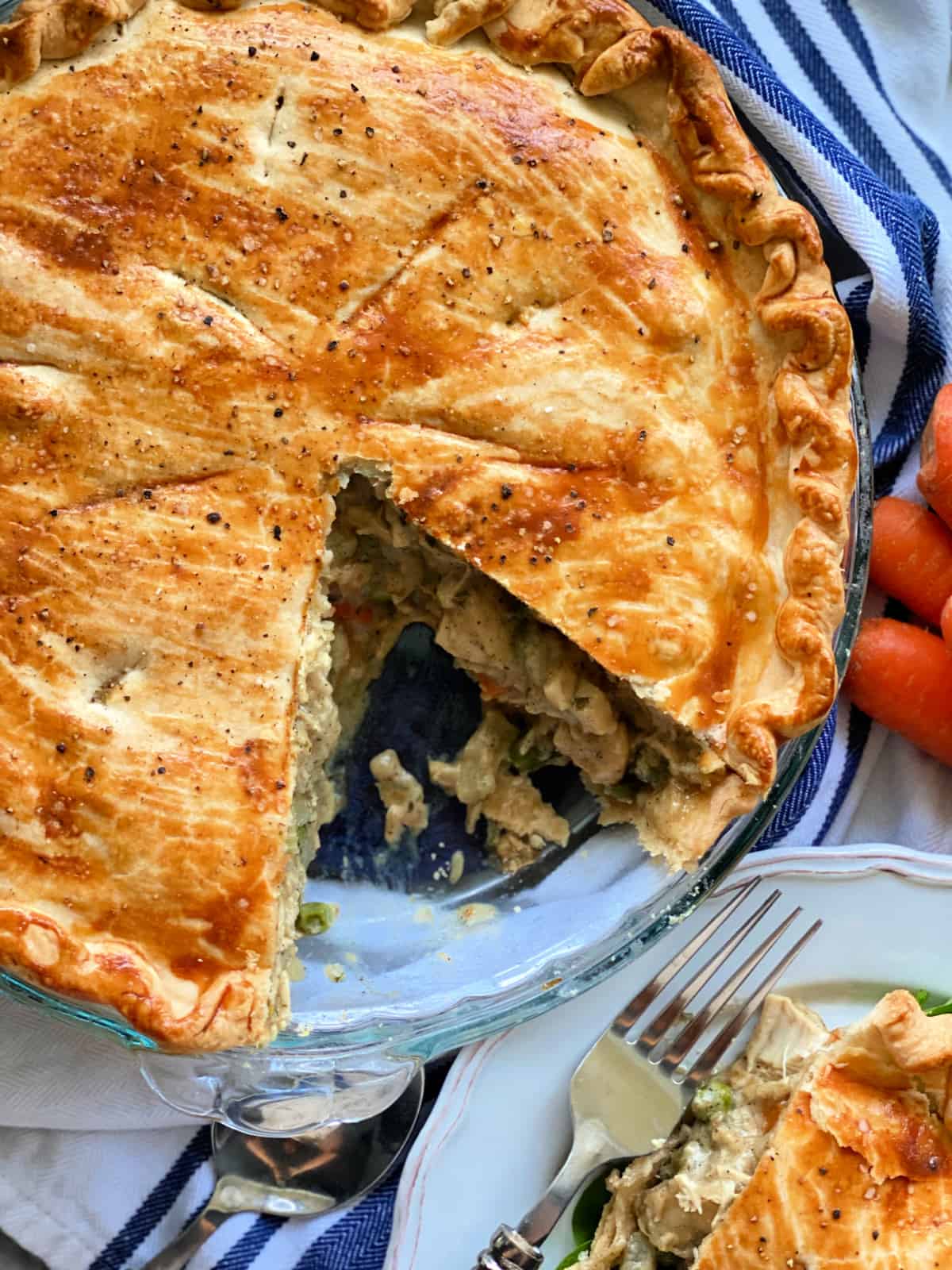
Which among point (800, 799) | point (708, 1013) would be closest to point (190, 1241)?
point (708, 1013)

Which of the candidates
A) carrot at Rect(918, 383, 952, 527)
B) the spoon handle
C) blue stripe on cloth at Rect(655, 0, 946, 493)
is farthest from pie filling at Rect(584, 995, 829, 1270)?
blue stripe on cloth at Rect(655, 0, 946, 493)

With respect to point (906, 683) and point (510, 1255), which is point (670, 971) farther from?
point (906, 683)

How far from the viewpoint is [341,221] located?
273 centimetres

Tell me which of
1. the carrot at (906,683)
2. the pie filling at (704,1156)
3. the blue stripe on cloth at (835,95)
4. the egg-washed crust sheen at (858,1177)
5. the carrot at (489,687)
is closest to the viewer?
the egg-washed crust sheen at (858,1177)

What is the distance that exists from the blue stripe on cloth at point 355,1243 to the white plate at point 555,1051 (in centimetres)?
17

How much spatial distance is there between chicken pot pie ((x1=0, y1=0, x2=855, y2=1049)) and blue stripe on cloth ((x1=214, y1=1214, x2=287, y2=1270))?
0.87 meters

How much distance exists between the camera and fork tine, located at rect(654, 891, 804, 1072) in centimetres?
310

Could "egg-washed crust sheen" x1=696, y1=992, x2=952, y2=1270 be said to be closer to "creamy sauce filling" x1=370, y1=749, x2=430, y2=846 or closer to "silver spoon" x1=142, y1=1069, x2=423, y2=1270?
"silver spoon" x1=142, y1=1069, x2=423, y2=1270

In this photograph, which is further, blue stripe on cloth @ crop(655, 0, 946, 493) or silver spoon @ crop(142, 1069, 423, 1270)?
silver spoon @ crop(142, 1069, 423, 1270)

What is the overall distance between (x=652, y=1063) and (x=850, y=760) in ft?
3.04

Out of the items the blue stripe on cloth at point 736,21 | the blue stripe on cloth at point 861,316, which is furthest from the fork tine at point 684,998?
the blue stripe on cloth at point 736,21

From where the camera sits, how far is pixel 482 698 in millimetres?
3307

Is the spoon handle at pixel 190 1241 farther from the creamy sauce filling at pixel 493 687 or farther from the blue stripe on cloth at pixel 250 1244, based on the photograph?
the creamy sauce filling at pixel 493 687

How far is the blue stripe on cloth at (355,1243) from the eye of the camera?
322 cm
